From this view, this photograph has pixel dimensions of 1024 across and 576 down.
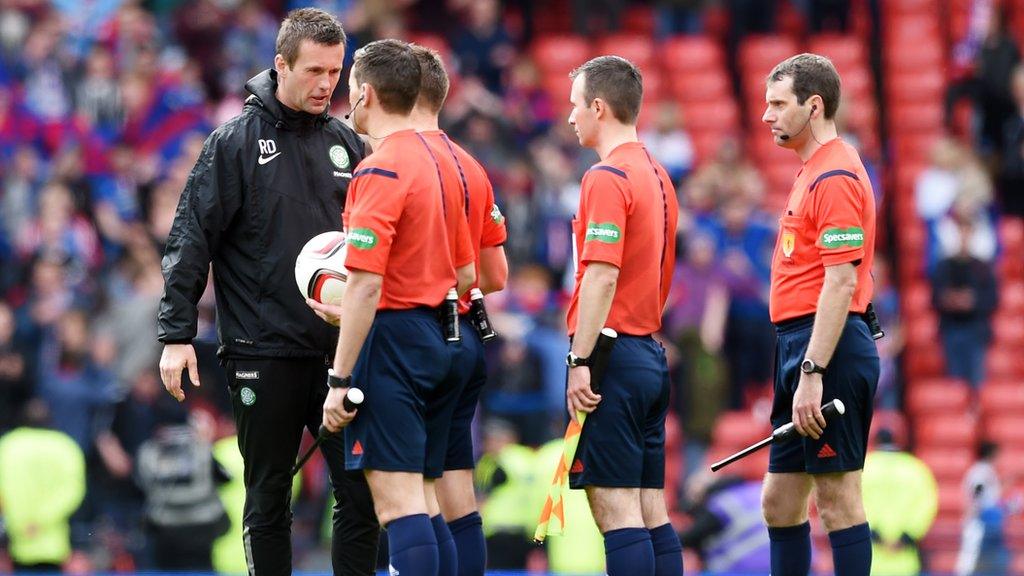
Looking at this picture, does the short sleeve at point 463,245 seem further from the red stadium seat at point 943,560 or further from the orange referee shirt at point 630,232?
the red stadium seat at point 943,560

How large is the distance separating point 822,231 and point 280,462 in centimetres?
231

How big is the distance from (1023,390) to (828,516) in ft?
25.2

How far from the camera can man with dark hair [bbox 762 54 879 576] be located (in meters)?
6.48

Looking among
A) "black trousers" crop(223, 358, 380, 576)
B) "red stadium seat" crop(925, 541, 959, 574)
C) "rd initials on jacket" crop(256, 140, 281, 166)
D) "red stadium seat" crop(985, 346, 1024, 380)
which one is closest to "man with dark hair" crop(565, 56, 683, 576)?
"black trousers" crop(223, 358, 380, 576)

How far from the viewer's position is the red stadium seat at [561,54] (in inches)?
672

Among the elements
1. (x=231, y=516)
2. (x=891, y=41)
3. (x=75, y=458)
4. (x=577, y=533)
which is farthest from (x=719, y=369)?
(x=891, y=41)

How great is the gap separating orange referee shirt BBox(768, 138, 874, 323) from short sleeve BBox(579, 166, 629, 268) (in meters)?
0.67

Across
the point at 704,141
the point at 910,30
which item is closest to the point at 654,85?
the point at 704,141

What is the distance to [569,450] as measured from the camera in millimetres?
6699

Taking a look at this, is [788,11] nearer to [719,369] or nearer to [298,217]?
[719,369]

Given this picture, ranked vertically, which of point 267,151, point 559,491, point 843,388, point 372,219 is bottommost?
point 559,491

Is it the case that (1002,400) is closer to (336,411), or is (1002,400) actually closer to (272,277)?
(272,277)

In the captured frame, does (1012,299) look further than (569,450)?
Yes

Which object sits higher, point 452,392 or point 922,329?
point 452,392
